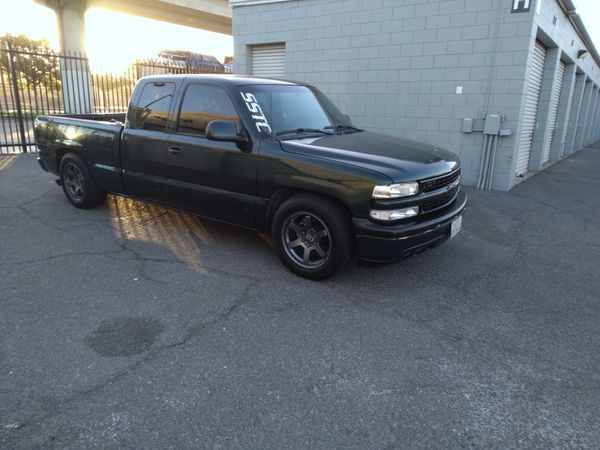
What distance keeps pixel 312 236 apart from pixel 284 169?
686 millimetres

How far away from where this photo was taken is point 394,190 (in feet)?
12.3

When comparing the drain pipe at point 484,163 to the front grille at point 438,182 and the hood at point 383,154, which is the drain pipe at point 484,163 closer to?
the hood at point 383,154

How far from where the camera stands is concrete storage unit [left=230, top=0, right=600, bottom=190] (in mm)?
8656

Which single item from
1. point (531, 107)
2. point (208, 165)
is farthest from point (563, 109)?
point (208, 165)

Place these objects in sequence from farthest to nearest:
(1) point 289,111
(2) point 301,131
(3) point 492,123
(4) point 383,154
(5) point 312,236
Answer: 1. (3) point 492,123
2. (1) point 289,111
3. (2) point 301,131
4. (5) point 312,236
5. (4) point 383,154

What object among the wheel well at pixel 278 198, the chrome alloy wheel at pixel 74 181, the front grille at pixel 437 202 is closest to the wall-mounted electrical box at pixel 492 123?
the front grille at pixel 437 202

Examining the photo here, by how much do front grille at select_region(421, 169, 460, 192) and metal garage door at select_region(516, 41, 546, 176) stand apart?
661 centimetres

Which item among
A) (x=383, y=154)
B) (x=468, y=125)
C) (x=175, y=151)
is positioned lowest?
(x=175, y=151)

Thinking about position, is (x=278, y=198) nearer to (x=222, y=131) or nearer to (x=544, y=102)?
(x=222, y=131)

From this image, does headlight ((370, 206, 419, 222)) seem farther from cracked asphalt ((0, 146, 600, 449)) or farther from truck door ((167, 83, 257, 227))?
truck door ((167, 83, 257, 227))

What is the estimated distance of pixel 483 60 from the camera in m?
8.80

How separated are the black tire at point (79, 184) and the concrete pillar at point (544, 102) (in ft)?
33.9

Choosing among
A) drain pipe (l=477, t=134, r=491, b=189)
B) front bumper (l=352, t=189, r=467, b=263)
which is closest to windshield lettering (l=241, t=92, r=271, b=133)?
front bumper (l=352, t=189, r=467, b=263)

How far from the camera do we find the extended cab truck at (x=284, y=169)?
12.7 ft
